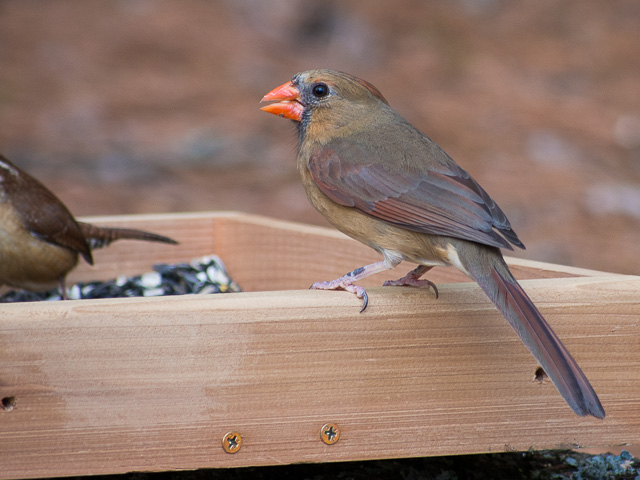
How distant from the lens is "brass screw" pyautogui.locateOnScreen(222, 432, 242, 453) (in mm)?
2746

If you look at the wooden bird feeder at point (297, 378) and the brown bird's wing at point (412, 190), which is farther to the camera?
the brown bird's wing at point (412, 190)

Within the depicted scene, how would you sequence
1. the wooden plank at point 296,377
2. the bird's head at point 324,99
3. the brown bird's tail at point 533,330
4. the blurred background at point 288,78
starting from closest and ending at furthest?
the brown bird's tail at point 533,330
the wooden plank at point 296,377
the bird's head at point 324,99
the blurred background at point 288,78

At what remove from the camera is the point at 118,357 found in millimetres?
2629

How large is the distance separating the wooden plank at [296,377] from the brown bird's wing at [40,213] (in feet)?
5.64

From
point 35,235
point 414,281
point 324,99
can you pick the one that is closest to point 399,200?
point 414,281

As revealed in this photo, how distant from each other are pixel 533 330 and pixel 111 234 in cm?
251

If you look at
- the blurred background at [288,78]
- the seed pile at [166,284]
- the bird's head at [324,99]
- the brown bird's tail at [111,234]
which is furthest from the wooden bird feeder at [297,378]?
the blurred background at [288,78]

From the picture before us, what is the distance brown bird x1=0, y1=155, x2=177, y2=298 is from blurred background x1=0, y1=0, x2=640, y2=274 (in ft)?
11.8

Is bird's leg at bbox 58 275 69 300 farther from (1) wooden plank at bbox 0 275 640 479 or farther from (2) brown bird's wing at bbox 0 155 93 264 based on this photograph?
(1) wooden plank at bbox 0 275 640 479

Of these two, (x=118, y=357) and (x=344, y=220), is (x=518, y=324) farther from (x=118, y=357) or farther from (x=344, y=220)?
(x=118, y=357)

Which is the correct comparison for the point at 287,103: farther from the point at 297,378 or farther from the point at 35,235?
the point at 35,235

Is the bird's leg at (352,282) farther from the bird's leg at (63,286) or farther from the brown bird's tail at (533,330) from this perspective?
the bird's leg at (63,286)

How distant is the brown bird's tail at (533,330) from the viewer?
2.46 metres

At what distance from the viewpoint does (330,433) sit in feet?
9.27
